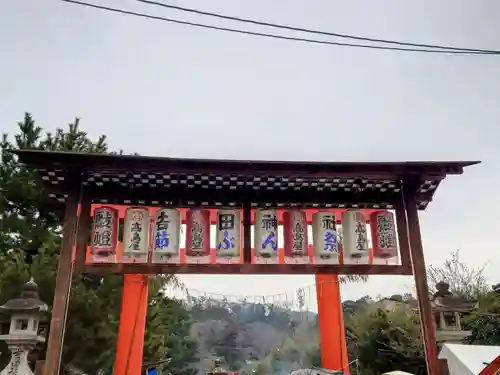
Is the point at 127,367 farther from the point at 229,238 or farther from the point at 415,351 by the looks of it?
the point at 415,351

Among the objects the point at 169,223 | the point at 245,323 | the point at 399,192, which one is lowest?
the point at 245,323

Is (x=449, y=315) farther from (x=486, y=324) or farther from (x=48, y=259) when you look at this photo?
(x=486, y=324)

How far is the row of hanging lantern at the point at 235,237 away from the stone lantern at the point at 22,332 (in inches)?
44.5

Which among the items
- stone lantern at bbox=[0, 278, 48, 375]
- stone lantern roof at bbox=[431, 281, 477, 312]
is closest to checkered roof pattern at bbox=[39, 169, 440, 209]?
stone lantern roof at bbox=[431, 281, 477, 312]

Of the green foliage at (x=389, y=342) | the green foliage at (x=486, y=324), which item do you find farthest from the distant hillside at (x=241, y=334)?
the green foliage at (x=486, y=324)

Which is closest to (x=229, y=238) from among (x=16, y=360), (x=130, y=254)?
(x=130, y=254)

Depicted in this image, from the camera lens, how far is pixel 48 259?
10.4 meters

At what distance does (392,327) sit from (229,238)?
14875 mm

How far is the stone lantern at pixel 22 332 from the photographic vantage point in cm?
594

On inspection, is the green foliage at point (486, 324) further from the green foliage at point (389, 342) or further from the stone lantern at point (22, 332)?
the stone lantern at point (22, 332)

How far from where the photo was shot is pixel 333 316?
32.2 feet

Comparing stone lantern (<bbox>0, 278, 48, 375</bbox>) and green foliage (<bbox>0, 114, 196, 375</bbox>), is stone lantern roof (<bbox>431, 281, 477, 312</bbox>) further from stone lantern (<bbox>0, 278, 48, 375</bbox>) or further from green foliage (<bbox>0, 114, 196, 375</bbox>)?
green foliage (<bbox>0, 114, 196, 375</bbox>)

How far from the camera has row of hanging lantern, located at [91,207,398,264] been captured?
6.82 meters

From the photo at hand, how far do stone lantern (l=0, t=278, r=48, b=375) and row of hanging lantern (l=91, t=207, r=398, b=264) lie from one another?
113 cm
